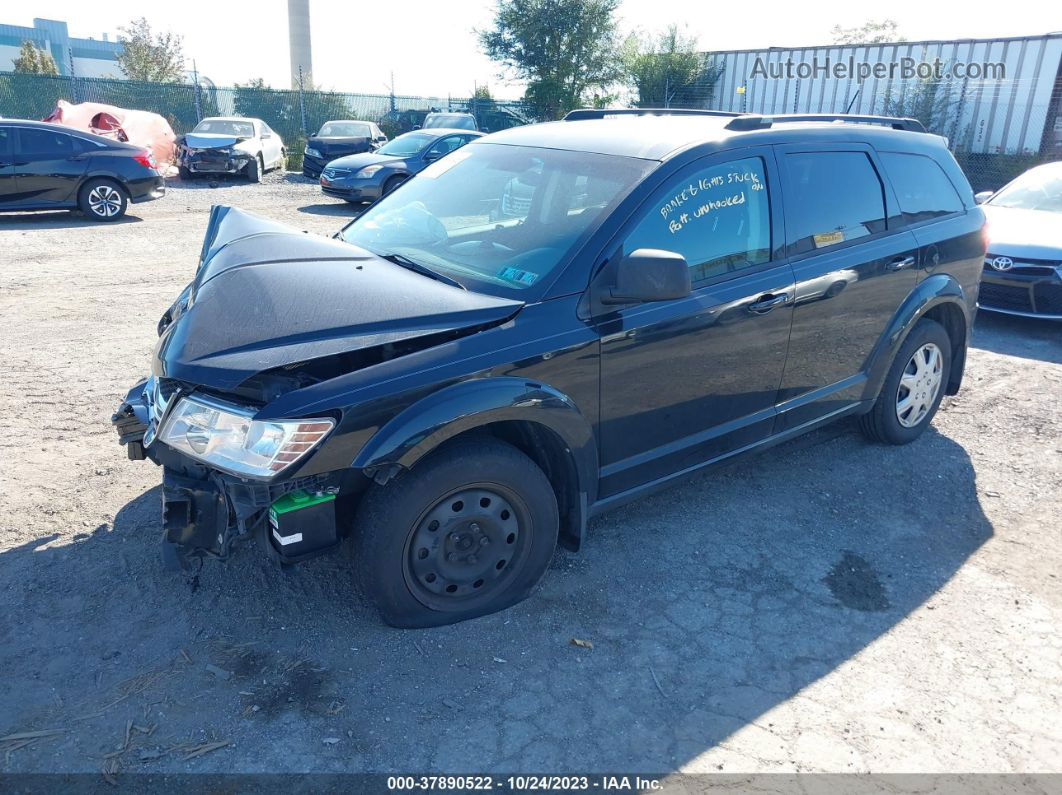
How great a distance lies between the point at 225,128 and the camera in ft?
64.5

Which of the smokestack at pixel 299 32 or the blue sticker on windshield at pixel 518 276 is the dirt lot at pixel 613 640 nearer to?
the blue sticker on windshield at pixel 518 276

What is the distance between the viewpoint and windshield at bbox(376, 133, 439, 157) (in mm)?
15703

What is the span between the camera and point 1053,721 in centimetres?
283

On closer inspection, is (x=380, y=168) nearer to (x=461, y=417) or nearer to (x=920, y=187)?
(x=920, y=187)

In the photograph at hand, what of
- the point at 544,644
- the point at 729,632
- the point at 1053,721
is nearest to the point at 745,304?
the point at 729,632

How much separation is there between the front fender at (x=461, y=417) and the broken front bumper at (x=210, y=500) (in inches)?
7.0

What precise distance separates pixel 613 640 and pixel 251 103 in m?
26.7

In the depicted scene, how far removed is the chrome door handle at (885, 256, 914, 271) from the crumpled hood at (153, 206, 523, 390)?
95.5 inches

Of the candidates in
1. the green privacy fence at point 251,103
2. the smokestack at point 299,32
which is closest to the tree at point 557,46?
the green privacy fence at point 251,103

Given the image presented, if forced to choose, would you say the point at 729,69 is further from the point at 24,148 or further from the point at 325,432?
the point at 325,432

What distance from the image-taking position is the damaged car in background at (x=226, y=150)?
18305 millimetres

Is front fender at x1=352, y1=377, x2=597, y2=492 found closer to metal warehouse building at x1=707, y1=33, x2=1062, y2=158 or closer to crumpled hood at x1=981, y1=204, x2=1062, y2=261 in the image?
crumpled hood at x1=981, y1=204, x2=1062, y2=261

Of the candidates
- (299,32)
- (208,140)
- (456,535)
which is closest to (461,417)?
(456,535)

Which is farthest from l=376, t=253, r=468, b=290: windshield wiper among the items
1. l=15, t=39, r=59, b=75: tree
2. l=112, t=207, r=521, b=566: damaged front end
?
l=15, t=39, r=59, b=75: tree
